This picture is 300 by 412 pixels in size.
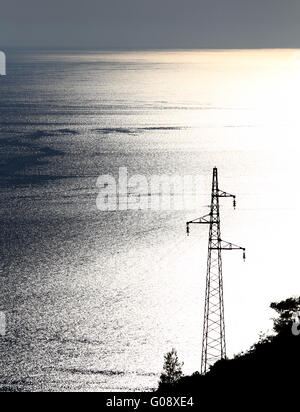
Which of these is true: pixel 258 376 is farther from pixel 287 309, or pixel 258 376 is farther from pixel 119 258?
pixel 119 258

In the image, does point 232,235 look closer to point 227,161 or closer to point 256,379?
point 227,161

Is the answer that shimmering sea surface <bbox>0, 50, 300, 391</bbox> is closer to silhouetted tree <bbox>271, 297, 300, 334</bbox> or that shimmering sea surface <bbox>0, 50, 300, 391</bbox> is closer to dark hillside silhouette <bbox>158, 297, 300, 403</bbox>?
silhouetted tree <bbox>271, 297, 300, 334</bbox>

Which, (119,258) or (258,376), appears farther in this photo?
(119,258)

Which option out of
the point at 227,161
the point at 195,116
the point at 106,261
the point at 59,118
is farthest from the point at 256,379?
the point at 195,116

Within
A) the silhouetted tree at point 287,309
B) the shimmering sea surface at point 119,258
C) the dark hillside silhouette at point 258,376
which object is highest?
the shimmering sea surface at point 119,258

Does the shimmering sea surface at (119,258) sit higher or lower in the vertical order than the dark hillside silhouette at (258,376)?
higher

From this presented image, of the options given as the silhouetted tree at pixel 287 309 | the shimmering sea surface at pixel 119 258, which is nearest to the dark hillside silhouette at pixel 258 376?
the silhouetted tree at pixel 287 309

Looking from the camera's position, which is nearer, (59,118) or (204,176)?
(204,176)

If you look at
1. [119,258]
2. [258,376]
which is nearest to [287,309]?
[258,376]

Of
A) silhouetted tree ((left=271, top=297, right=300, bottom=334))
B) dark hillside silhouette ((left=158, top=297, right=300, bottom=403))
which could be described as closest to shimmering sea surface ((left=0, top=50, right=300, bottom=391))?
silhouetted tree ((left=271, top=297, right=300, bottom=334))

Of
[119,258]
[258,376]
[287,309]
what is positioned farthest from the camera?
[119,258]

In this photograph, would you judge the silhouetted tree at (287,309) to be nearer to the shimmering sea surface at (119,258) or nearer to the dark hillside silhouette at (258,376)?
the dark hillside silhouette at (258,376)
